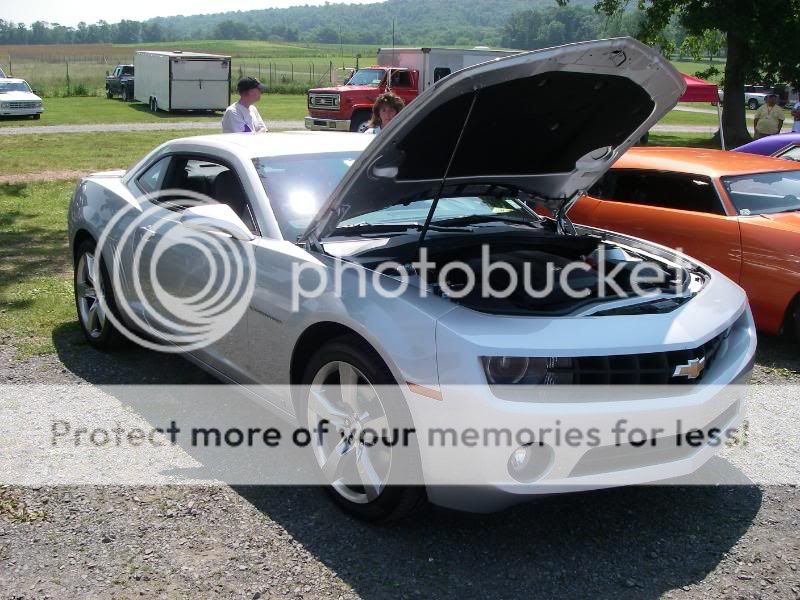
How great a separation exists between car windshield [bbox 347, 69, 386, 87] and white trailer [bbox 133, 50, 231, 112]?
9.73 m

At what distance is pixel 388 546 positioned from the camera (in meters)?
3.38

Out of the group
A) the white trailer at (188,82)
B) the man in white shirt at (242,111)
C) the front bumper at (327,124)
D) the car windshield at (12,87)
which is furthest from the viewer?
the white trailer at (188,82)

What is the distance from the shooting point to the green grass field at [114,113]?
28.2 m

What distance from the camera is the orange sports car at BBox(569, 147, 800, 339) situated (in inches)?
230

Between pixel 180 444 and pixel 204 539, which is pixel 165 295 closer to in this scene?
pixel 180 444

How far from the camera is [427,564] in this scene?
3.25m

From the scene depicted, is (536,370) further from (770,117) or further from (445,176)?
(770,117)

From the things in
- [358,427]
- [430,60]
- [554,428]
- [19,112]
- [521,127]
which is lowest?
[358,427]

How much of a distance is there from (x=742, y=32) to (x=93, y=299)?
22.3m

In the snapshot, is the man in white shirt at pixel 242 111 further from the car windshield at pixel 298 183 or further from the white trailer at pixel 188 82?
the white trailer at pixel 188 82

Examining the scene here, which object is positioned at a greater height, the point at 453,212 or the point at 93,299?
the point at 453,212

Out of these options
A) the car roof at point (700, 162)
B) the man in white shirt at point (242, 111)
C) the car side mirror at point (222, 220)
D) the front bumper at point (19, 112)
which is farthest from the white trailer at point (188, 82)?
the car side mirror at point (222, 220)

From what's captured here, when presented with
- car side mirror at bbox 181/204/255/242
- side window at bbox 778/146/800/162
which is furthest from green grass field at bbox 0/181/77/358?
side window at bbox 778/146/800/162

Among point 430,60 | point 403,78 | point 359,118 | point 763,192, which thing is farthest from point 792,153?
point 430,60
